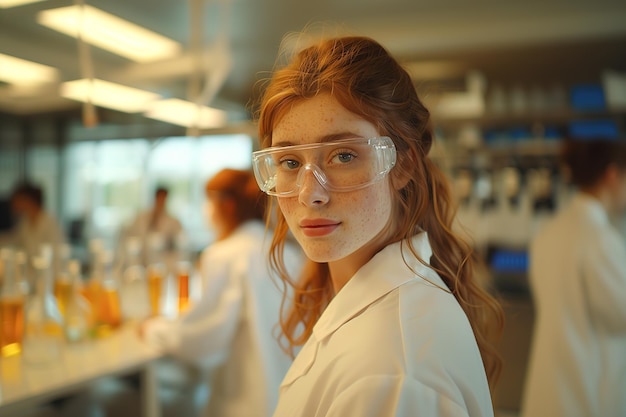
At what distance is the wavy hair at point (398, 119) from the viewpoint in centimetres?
83

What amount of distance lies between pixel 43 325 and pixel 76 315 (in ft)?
0.70

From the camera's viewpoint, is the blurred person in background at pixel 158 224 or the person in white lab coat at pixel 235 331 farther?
the blurred person in background at pixel 158 224

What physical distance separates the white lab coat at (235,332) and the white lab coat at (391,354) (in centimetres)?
97

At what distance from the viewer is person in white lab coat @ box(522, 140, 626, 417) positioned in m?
1.88

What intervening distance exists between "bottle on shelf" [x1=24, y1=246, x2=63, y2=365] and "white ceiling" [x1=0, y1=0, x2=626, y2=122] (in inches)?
53.7

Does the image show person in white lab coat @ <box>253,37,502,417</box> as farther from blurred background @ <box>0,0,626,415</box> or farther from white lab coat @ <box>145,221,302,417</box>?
blurred background @ <box>0,0,626,415</box>

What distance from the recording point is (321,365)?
2.61ft

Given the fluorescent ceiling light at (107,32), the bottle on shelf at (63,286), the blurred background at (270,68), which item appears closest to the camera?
the fluorescent ceiling light at (107,32)

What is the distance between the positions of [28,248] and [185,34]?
2.48 metres

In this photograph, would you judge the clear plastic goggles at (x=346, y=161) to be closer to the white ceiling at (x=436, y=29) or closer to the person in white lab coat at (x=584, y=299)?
the person in white lab coat at (x=584, y=299)

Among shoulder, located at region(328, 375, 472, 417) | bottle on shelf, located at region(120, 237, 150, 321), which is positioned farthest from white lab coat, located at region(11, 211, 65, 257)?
shoulder, located at region(328, 375, 472, 417)

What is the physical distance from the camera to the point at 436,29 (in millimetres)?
4293

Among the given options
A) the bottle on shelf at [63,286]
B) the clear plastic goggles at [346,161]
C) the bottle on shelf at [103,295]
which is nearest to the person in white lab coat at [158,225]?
the bottle on shelf at [63,286]

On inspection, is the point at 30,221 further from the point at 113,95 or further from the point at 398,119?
the point at 398,119
